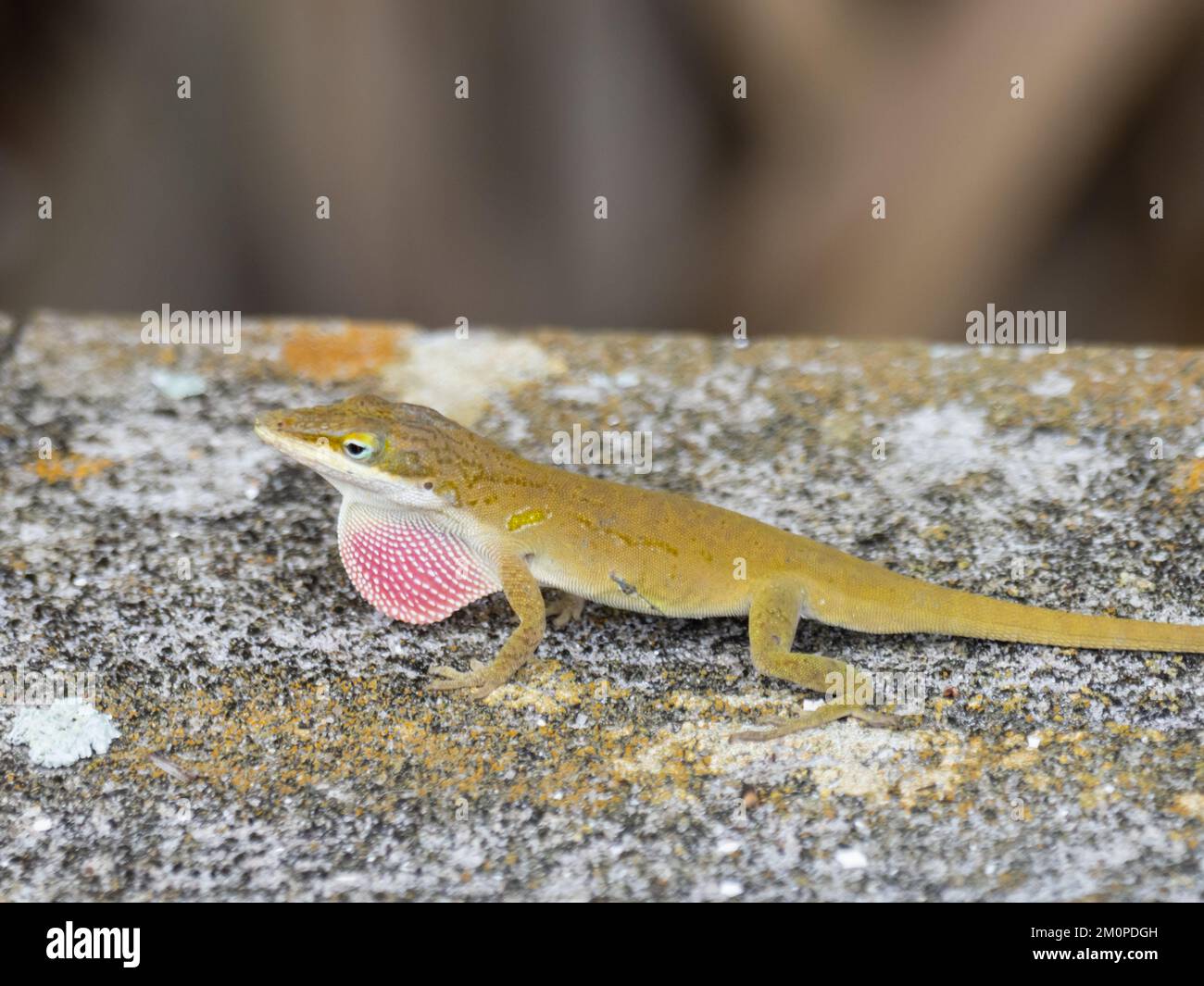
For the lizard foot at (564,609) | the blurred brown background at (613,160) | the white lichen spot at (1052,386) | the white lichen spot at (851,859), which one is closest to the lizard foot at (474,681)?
the lizard foot at (564,609)

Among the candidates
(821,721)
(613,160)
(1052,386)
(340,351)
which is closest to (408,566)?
(821,721)

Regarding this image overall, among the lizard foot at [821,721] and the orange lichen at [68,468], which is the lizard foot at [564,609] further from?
the orange lichen at [68,468]

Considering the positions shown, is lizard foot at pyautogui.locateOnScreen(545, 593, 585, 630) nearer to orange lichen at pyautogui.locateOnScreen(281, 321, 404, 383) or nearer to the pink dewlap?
the pink dewlap

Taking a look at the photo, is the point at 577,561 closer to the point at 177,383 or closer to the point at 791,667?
the point at 791,667

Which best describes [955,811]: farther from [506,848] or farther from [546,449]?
[546,449]

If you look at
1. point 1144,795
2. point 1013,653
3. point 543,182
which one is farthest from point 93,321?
point 1144,795
